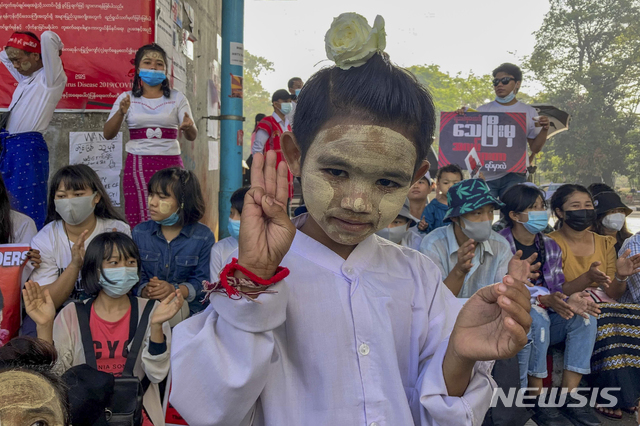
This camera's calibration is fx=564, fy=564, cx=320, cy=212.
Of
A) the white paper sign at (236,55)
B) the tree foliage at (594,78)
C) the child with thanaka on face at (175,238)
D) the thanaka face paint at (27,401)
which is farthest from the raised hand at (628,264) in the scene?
the tree foliage at (594,78)

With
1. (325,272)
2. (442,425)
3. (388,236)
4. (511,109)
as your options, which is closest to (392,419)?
(442,425)

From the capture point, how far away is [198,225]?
4.32 metres

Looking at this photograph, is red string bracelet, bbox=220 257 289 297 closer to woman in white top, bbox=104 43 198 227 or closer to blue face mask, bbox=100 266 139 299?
blue face mask, bbox=100 266 139 299

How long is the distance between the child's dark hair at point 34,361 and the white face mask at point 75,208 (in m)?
2.21

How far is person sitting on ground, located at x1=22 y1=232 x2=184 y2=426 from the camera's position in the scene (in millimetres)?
2979

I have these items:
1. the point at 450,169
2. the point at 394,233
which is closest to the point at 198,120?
the point at 450,169

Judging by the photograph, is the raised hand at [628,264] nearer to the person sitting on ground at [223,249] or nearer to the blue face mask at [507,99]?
the blue face mask at [507,99]

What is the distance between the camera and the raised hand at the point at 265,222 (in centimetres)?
130

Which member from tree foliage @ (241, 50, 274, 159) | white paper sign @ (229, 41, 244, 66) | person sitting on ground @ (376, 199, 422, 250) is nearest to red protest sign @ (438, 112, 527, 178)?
person sitting on ground @ (376, 199, 422, 250)

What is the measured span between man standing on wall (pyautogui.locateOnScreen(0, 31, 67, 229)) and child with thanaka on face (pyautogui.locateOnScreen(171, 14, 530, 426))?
375cm

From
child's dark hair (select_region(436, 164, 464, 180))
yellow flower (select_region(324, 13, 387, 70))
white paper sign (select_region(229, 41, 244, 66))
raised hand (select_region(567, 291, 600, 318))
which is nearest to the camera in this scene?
yellow flower (select_region(324, 13, 387, 70))

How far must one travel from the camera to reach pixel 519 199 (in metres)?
4.55

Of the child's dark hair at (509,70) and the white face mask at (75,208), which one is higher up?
the child's dark hair at (509,70)

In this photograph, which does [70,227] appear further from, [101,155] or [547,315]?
[547,315]
